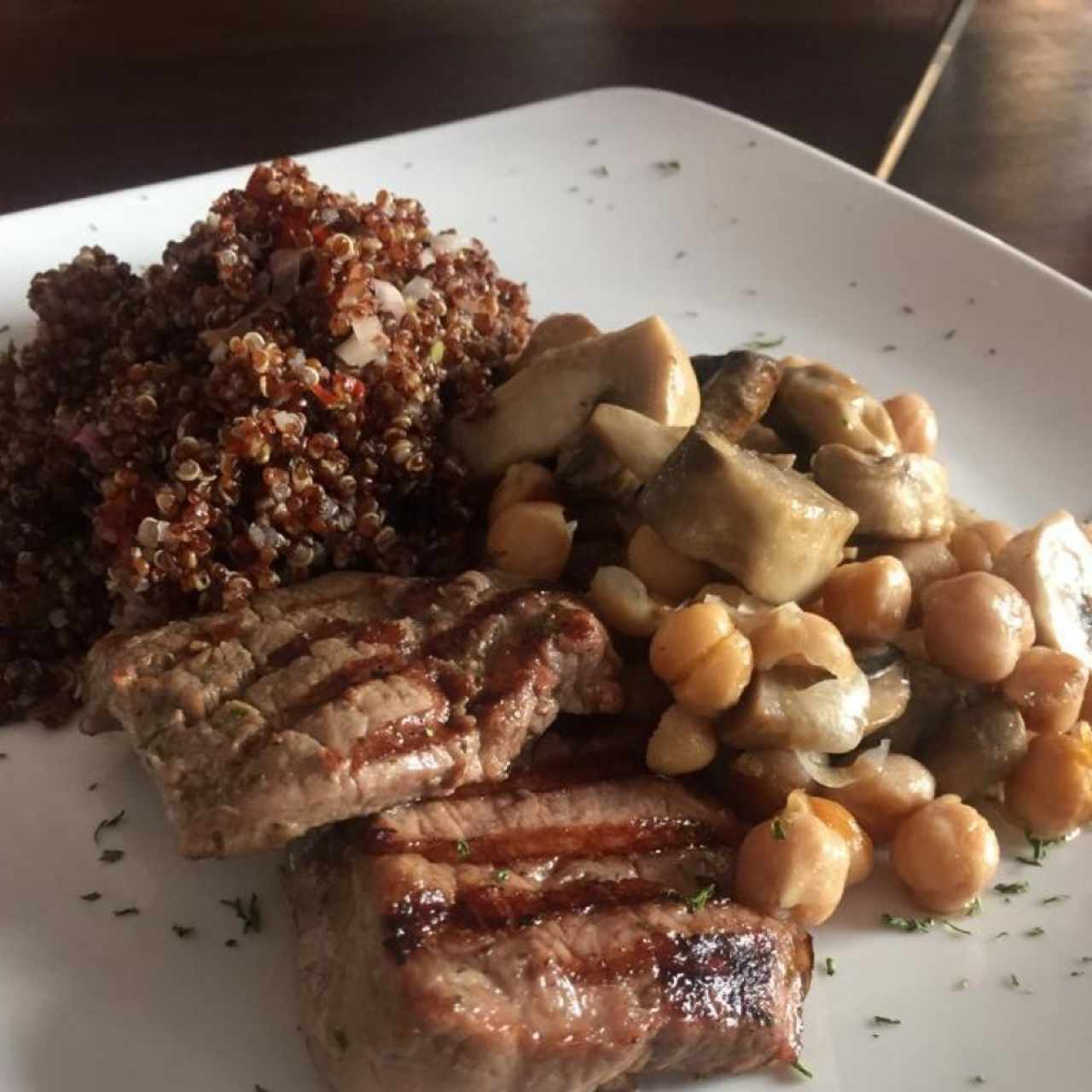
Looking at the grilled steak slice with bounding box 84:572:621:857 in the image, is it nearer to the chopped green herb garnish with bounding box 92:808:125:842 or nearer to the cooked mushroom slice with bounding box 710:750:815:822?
the chopped green herb garnish with bounding box 92:808:125:842

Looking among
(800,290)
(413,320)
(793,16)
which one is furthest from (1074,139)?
(413,320)

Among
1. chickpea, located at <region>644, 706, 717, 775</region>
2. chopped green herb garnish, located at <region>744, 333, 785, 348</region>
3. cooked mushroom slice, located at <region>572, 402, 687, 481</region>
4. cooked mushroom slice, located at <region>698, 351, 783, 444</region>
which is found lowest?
chickpea, located at <region>644, 706, 717, 775</region>

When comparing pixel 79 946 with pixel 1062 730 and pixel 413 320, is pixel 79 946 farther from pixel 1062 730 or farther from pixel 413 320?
pixel 1062 730

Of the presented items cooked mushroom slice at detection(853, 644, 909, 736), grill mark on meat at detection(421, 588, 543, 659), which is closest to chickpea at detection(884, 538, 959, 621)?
cooked mushroom slice at detection(853, 644, 909, 736)

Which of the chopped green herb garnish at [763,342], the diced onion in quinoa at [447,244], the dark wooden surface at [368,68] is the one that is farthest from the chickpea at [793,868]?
the dark wooden surface at [368,68]

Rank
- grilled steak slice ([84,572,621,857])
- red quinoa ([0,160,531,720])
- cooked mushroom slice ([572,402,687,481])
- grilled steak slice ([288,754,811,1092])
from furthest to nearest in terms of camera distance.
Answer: cooked mushroom slice ([572,402,687,481]) → red quinoa ([0,160,531,720]) → grilled steak slice ([84,572,621,857]) → grilled steak slice ([288,754,811,1092])

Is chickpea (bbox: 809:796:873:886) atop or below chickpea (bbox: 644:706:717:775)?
below
